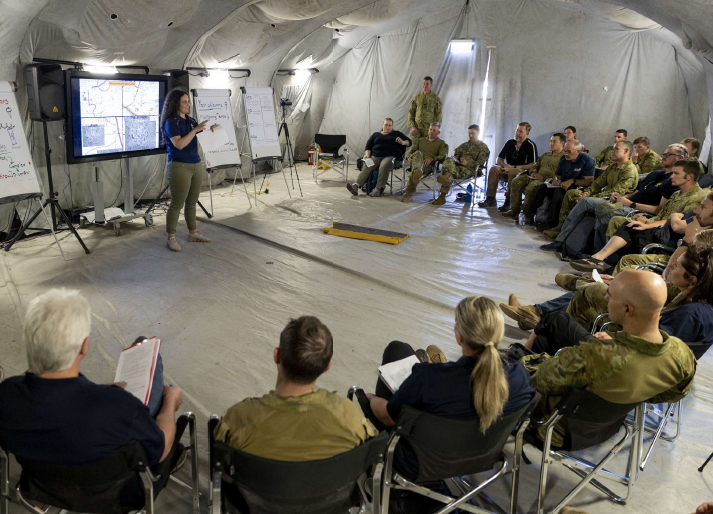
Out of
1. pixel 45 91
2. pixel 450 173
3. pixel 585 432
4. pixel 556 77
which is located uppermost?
pixel 556 77

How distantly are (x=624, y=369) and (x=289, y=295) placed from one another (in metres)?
2.79

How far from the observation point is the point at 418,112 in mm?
8727

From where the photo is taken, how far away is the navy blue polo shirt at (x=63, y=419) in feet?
5.01

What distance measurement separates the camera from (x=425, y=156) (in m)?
8.33

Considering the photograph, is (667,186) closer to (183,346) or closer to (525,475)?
(525,475)

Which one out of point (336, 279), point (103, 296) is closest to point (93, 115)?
point (103, 296)

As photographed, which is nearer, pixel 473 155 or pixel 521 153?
pixel 521 153

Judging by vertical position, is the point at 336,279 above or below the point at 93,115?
below

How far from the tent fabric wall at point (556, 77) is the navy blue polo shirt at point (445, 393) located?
7795mm

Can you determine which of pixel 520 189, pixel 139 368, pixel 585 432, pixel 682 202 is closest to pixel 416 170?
pixel 520 189

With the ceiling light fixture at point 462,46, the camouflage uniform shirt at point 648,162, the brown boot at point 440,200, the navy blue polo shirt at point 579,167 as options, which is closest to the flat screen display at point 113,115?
the brown boot at point 440,200

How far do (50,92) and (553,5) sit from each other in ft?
24.8

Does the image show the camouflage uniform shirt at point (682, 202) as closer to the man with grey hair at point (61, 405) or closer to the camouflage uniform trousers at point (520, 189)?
the camouflage uniform trousers at point (520, 189)

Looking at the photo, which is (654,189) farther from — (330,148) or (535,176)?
(330,148)
